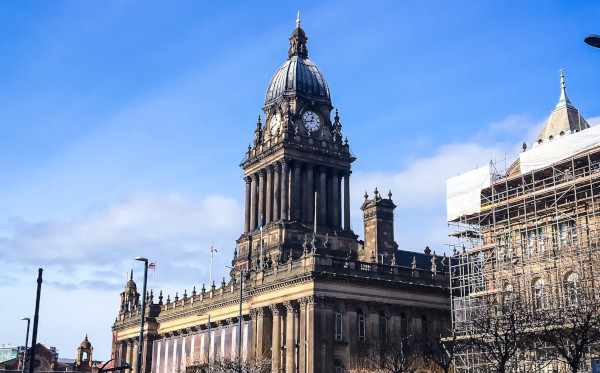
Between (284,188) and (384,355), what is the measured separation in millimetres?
33269

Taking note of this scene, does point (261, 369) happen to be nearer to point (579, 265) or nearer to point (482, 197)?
point (482, 197)

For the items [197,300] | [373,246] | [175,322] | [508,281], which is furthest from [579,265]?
[175,322]

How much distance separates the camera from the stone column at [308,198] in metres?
102

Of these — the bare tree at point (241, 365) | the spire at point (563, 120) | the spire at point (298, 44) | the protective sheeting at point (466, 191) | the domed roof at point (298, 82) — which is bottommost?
the bare tree at point (241, 365)

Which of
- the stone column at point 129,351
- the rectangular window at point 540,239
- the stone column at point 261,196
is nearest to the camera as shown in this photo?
the rectangular window at point 540,239

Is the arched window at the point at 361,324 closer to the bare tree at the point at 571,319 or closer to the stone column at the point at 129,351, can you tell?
the bare tree at the point at 571,319

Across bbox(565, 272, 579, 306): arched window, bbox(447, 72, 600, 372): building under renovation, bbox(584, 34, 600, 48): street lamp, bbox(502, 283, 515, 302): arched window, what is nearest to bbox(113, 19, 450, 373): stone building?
bbox(447, 72, 600, 372): building under renovation

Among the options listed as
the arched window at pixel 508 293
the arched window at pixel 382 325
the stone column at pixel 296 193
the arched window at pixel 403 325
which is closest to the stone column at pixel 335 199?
the stone column at pixel 296 193

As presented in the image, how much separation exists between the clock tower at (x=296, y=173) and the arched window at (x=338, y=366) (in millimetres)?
22751

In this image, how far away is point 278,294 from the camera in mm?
79875

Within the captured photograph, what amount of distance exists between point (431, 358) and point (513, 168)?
21.0 meters

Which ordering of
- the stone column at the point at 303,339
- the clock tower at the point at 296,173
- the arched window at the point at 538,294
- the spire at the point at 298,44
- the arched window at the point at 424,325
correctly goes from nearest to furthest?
the arched window at the point at 538,294 → the stone column at the point at 303,339 → the arched window at the point at 424,325 → the clock tower at the point at 296,173 → the spire at the point at 298,44

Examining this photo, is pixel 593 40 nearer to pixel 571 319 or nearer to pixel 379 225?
pixel 571 319

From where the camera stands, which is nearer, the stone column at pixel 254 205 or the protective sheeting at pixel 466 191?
the protective sheeting at pixel 466 191
